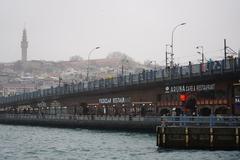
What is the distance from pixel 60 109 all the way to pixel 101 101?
71.2 ft

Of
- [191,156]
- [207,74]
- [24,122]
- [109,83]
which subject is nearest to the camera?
[191,156]

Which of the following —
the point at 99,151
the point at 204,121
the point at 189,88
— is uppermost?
the point at 189,88

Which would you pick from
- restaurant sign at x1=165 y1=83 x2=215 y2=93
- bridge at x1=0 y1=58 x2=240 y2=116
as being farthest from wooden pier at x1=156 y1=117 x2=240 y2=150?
restaurant sign at x1=165 y1=83 x2=215 y2=93

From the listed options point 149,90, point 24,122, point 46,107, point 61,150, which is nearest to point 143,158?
point 61,150

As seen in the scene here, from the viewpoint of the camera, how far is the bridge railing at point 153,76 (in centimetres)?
8419

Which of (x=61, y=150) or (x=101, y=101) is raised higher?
(x=101, y=101)

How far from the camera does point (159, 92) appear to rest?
332 ft

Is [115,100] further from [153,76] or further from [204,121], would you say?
[204,121]

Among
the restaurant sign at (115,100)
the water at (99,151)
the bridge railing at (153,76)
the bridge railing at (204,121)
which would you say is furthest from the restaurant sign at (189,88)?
the bridge railing at (204,121)

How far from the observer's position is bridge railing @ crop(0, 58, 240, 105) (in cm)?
8419

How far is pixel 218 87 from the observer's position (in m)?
88.1

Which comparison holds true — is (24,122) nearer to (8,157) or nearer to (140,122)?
(140,122)

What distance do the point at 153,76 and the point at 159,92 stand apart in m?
3.37

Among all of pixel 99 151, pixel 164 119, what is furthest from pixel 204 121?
pixel 99 151
